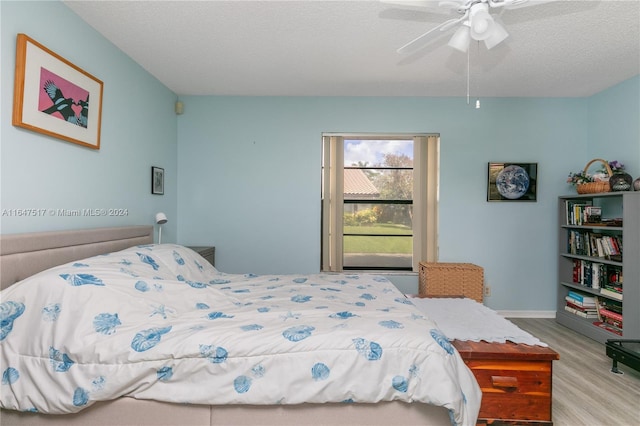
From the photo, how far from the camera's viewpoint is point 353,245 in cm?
552

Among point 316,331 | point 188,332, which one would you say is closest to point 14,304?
point 188,332

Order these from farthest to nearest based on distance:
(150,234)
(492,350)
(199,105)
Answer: (199,105) → (150,234) → (492,350)

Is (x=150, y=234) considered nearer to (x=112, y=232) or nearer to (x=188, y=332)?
(x=112, y=232)

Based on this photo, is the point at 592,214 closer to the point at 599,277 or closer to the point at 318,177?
the point at 599,277

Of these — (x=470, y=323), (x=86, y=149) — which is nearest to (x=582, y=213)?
(x=470, y=323)

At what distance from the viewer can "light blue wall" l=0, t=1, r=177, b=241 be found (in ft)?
6.09

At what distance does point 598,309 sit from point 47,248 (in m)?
4.62

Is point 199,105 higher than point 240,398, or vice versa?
point 199,105

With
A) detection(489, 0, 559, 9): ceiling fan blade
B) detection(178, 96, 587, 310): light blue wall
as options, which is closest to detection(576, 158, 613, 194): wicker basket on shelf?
detection(178, 96, 587, 310): light blue wall

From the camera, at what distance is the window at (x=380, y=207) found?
4754mm

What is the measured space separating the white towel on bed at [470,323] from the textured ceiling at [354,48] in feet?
6.25

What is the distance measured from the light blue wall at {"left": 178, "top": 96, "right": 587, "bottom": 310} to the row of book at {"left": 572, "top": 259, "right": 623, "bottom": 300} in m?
0.34

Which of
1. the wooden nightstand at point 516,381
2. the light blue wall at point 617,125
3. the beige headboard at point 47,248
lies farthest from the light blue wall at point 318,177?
the wooden nightstand at point 516,381

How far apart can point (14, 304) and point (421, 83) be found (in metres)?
3.58
